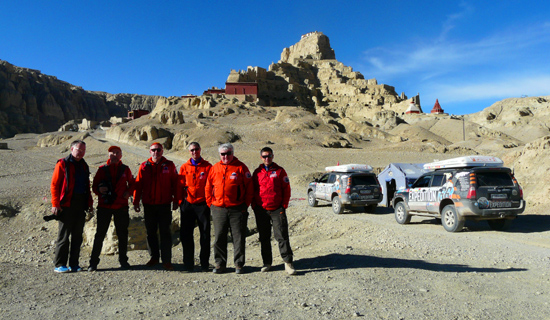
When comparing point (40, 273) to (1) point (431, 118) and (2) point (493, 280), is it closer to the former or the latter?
(2) point (493, 280)

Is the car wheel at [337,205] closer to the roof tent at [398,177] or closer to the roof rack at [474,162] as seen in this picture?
the roof tent at [398,177]

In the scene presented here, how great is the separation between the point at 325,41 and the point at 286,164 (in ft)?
370

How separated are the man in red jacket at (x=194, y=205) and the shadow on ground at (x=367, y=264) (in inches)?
66.2

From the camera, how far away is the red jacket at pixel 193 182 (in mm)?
6043

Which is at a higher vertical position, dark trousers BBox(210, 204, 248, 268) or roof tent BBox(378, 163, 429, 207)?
roof tent BBox(378, 163, 429, 207)

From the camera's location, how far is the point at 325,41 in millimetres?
133250

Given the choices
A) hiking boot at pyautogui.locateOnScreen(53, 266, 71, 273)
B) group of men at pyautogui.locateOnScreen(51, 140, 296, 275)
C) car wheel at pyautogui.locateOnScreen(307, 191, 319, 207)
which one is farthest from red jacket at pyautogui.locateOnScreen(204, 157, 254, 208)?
car wheel at pyautogui.locateOnScreen(307, 191, 319, 207)

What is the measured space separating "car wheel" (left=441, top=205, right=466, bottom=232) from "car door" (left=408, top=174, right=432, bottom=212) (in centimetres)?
78

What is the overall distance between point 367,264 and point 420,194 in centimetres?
535

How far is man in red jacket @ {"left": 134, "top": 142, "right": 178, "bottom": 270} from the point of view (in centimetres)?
615

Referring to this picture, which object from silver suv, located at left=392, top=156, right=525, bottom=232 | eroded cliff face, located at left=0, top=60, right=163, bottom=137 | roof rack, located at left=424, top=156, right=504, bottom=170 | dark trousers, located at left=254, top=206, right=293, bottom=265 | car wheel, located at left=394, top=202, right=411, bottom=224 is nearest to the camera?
dark trousers, located at left=254, top=206, right=293, bottom=265

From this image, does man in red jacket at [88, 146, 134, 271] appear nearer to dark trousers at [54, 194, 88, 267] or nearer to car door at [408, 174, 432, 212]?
dark trousers at [54, 194, 88, 267]

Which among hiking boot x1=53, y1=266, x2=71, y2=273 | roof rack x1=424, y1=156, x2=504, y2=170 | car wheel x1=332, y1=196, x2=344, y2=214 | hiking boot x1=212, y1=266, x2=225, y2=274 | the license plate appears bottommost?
hiking boot x1=212, y1=266, x2=225, y2=274

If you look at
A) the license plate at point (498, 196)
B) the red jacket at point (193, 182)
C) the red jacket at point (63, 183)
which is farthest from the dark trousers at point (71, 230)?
the license plate at point (498, 196)
